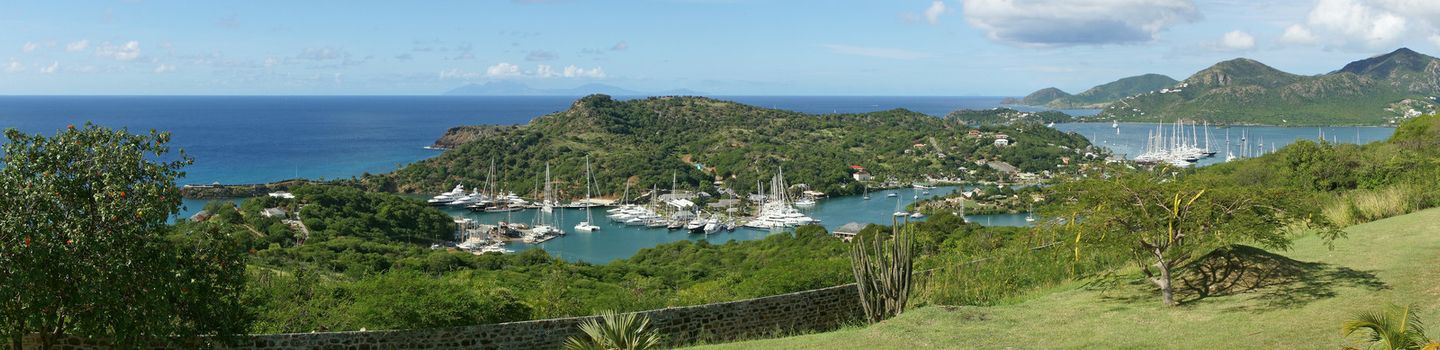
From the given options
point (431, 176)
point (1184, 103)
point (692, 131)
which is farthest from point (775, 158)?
point (1184, 103)

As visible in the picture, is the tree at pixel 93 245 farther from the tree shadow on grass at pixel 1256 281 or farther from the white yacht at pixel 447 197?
the white yacht at pixel 447 197

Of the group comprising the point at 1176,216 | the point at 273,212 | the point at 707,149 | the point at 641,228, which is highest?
the point at 1176,216

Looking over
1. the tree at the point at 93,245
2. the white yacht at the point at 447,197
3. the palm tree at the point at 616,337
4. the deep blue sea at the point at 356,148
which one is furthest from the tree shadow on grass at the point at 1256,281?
the white yacht at the point at 447,197

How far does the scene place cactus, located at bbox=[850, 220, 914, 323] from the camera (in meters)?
11.1

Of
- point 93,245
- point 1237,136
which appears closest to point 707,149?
point 1237,136

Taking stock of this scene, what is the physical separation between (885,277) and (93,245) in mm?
8102

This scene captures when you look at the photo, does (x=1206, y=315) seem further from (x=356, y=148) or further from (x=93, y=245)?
(x=356, y=148)

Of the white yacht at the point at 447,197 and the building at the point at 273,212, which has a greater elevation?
the building at the point at 273,212

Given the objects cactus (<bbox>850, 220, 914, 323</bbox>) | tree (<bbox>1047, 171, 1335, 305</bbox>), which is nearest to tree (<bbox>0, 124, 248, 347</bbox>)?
Result: cactus (<bbox>850, 220, 914, 323</bbox>)

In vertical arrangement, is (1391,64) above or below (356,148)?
above

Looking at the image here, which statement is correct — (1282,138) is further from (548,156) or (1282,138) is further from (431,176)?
(431,176)

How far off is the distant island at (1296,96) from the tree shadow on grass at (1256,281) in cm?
13007

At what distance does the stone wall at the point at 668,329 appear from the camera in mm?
8547

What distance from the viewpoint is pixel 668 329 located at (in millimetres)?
10016
